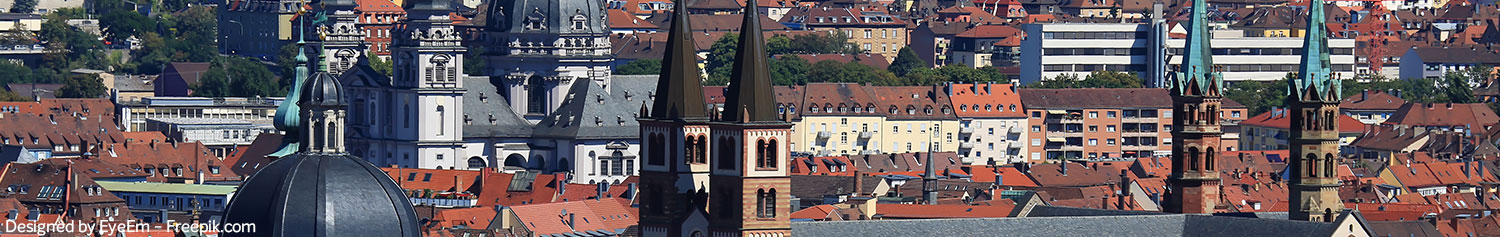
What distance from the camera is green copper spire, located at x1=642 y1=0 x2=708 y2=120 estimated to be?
9138 cm

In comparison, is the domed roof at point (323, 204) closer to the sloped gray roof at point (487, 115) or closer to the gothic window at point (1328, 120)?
the gothic window at point (1328, 120)

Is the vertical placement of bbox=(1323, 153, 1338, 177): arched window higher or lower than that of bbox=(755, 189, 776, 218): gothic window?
higher

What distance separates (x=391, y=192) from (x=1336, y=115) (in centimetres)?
2130

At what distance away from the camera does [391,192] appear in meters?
98.5

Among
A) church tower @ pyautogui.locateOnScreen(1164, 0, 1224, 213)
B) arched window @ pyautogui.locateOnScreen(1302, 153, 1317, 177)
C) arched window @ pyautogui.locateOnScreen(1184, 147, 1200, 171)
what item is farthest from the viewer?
arched window @ pyautogui.locateOnScreen(1184, 147, 1200, 171)

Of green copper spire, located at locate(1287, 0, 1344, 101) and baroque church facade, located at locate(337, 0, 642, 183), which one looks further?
baroque church facade, located at locate(337, 0, 642, 183)

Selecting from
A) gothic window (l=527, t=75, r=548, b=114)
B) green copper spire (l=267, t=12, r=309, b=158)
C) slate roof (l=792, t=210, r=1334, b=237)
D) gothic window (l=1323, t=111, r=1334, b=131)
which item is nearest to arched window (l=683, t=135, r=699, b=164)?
slate roof (l=792, t=210, r=1334, b=237)

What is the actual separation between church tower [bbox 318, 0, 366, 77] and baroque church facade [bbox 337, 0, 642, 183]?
0.08 metres

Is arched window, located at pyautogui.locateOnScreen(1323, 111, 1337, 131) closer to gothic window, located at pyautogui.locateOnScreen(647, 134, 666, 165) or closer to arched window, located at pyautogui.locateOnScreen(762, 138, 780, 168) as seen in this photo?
gothic window, located at pyautogui.locateOnScreen(647, 134, 666, 165)

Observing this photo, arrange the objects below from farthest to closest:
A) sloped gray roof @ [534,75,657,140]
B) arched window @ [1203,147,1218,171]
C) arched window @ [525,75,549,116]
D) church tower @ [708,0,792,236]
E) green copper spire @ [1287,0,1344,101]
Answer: arched window @ [525,75,549,116] → sloped gray roof @ [534,75,657,140] → arched window @ [1203,147,1218,171] → green copper spire @ [1287,0,1344,101] → church tower @ [708,0,792,236]

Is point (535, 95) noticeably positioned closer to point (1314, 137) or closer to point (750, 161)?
point (1314, 137)

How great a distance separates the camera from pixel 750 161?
292ft

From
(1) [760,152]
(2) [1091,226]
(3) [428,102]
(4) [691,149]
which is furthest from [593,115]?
(1) [760,152]

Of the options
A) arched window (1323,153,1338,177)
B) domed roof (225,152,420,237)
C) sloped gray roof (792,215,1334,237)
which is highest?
arched window (1323,153,1338,177)
